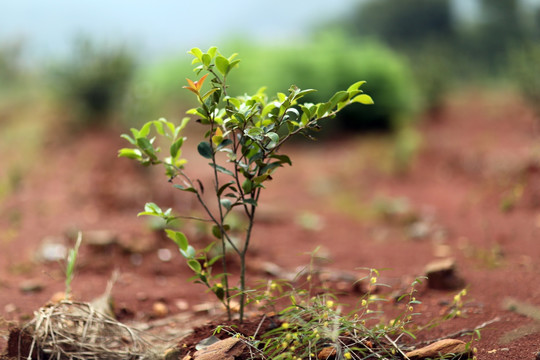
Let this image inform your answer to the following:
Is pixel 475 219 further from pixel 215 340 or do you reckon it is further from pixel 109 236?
pixel 215 340

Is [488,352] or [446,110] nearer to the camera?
[488,352]

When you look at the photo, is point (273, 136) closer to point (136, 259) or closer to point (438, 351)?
point (438, 351)

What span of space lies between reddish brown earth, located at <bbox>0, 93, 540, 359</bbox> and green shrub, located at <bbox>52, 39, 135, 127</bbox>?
22.5 inches

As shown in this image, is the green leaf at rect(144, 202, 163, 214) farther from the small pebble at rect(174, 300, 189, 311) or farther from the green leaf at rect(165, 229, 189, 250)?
the small pebble at rect(174, 300, 189, 311)

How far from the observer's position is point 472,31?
31.4ft

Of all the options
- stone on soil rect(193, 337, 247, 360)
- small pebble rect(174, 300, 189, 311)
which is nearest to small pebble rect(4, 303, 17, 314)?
small pebble rect(174, 300, 189, 311)

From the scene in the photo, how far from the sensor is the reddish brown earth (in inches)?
104

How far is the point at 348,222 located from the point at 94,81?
4160 mm

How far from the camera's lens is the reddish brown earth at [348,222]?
8.69ft

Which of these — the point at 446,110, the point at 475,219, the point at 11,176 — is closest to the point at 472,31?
the point at 446,110

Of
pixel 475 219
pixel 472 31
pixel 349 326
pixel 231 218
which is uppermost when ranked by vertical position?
pixel 472 31

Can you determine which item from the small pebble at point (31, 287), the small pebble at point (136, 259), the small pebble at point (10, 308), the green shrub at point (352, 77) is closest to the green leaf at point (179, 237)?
the small pebble at point (10, 308)

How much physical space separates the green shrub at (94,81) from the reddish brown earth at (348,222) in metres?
0.57

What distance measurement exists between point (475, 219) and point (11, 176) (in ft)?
15.1
